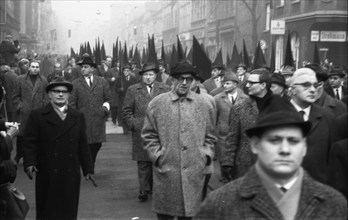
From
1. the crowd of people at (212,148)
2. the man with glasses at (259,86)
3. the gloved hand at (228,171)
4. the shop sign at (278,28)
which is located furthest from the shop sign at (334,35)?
the gloved hand at (228,171)

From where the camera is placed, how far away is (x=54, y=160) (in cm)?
705

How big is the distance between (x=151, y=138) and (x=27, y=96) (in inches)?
230

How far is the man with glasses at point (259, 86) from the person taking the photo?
22.7ft

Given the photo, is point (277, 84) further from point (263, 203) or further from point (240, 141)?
→ point (263, 203)

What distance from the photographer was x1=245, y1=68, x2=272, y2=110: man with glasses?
6.91m

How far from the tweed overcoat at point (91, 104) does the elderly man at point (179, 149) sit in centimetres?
413

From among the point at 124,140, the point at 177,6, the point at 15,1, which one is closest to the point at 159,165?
the point at 124,140

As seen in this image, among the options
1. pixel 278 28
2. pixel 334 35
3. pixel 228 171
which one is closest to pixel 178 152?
pixel 228 171

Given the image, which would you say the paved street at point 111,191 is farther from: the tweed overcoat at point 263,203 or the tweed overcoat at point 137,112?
the tweed overcoat at point 263,203

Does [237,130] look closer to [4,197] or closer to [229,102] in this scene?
[4,197]

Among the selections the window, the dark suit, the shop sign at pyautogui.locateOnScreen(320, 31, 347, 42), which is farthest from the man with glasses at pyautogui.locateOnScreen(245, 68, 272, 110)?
the window

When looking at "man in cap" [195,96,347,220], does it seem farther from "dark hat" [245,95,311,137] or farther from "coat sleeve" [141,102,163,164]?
"coat sleeve" [141,102,163,164]

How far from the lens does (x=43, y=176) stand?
710 cm

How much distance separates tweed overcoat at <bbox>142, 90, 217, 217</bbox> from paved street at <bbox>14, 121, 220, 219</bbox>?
1.95 m
